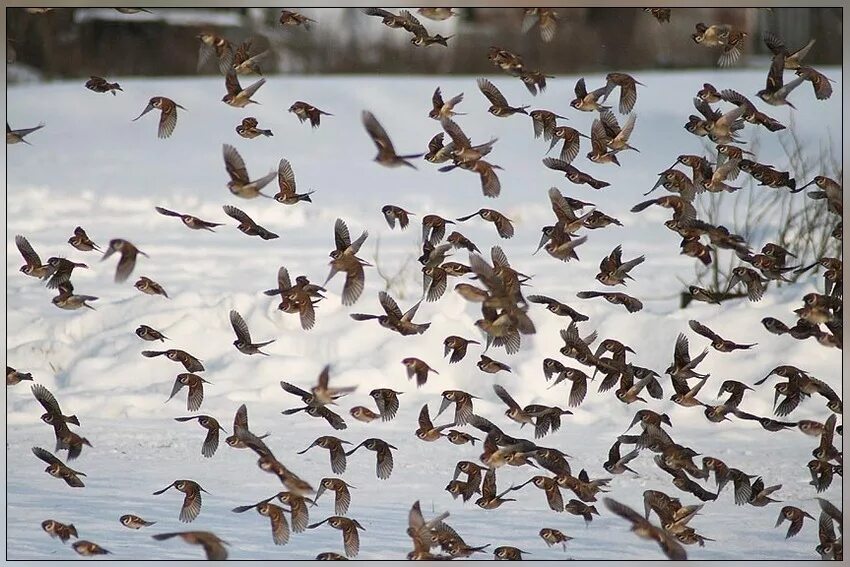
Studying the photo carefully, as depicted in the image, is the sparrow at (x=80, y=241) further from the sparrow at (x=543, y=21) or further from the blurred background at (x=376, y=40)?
the sparrow at (x=543, y=21)

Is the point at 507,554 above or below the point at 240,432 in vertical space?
below

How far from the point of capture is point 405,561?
2.97 metres

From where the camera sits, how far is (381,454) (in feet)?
9.80

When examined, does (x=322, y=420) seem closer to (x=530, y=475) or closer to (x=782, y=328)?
(x=530, y=475)

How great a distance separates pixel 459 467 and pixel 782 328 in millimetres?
909

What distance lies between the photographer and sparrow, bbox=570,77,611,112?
2.95 metres

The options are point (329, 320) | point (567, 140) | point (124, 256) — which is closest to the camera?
point (124, 256)

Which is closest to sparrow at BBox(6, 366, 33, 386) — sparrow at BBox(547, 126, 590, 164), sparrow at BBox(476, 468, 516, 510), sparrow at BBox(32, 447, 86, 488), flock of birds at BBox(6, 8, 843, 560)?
flock of birds at BBox(6, 8, 843, 560)

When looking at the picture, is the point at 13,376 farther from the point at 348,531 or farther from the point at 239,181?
the point at 348,531

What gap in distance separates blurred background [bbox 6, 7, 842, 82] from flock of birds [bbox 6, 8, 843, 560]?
0.06 meters

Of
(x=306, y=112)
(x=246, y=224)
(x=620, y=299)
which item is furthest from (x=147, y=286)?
(x=620, y=299)

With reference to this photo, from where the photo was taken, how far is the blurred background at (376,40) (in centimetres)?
304

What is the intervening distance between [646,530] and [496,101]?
1120 millimetres

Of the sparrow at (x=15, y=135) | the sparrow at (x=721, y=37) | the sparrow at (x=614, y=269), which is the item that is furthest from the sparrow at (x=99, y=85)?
the sparrow at (x=721, y=37)
